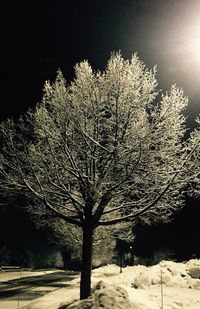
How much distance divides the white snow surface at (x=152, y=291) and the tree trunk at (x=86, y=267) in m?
0.31

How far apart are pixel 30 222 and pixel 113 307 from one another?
2725cm

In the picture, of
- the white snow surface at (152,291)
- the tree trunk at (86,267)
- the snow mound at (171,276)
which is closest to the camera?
the white snow surface at (152,291)

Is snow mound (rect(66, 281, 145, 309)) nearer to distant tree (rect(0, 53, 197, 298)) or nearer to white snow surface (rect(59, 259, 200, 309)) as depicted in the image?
white snow surface (rect(59, 259, 200, 309))

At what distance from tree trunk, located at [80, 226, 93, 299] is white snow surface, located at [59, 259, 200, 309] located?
1.01 feet

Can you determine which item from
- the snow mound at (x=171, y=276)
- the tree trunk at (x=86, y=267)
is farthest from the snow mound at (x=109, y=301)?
the snow mound at (x=171, y=276)

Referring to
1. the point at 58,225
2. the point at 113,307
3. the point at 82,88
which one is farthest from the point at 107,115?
the point at 58,225

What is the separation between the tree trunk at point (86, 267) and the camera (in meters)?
11.2

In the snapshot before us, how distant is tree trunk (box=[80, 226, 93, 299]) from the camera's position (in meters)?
11.2

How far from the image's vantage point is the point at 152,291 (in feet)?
47.8

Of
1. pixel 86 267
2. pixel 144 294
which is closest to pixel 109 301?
pixel 86 267

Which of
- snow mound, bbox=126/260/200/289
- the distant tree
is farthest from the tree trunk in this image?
snow mound, bbox=126/260/200/289

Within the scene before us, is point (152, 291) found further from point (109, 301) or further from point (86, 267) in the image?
point (109, 301)

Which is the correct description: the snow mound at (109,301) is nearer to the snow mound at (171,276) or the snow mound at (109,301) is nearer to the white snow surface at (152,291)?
the white snow surface at (152,291)

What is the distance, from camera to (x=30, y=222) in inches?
1391
